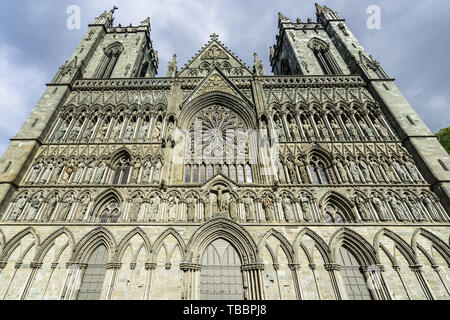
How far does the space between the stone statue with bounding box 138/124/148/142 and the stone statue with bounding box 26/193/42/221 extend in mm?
5487

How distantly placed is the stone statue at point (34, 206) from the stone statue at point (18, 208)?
0.31 m

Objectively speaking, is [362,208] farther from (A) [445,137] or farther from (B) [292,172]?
(A) [445,137]

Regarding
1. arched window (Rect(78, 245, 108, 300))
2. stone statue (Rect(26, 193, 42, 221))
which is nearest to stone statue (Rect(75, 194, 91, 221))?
arched window (Rect(78, 245, 108, 300))

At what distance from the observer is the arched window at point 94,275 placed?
8.80 m

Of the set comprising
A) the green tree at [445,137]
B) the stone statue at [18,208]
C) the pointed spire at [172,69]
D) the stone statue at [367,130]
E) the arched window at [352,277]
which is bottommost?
the arched window at [352,277]

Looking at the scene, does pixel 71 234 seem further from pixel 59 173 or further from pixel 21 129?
pixel 21 129

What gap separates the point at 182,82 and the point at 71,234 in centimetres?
1141

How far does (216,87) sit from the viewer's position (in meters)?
15.4

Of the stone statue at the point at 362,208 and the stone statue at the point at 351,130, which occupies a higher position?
the stone statue at the point at 351,130

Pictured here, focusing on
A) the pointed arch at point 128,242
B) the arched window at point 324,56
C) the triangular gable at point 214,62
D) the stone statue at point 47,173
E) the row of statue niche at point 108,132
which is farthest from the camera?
the arched window at point 324,56

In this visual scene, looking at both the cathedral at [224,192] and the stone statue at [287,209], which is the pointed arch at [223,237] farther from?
the stone statue at [287,209]

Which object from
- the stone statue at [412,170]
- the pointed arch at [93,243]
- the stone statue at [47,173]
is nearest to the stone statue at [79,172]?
the stone statue at [47,173]

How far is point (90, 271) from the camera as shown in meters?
9.23
